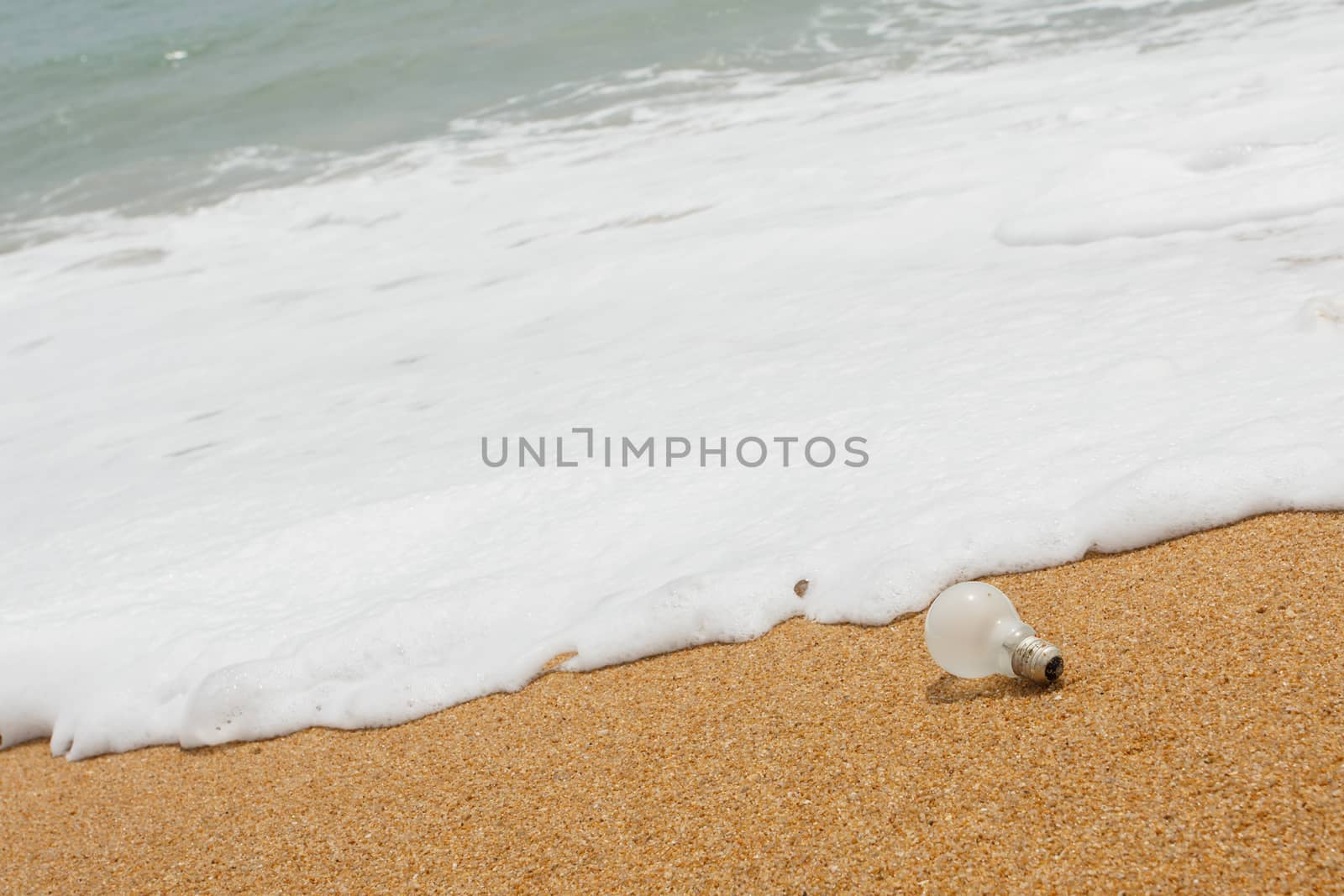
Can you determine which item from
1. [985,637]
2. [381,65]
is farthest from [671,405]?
[381,65]

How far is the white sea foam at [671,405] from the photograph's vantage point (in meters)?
2.28

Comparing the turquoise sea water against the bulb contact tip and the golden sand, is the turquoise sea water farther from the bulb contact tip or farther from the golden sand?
the bulb contact tip

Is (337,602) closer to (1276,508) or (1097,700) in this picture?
(1097,700)

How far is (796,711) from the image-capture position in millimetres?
1890

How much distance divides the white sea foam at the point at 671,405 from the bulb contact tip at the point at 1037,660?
0.25 m

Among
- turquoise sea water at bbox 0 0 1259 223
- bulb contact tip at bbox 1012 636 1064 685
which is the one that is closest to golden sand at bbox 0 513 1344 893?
bulb contact tip at bbox 1012 636 1064 685

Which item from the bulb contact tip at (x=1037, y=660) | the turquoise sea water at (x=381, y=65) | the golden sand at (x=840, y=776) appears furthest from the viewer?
the turquoise sea water at (x=381, y=65)

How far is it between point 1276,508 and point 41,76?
46.3 feet

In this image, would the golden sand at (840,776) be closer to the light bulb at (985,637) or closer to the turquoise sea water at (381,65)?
the light bulb at (985,637)

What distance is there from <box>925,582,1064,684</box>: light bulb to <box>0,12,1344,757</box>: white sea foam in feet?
0.84

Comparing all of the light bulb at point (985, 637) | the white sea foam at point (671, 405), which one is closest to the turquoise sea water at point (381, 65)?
the white sea foam at point (671, 405)

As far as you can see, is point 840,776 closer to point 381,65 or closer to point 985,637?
point 985,637

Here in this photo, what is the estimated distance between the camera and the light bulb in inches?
67.2

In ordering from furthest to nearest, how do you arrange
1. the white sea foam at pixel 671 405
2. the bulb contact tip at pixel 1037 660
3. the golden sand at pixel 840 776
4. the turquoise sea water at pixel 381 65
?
the turquoise sea water at pixel 381 65 < the white sea foam at pixel 671 405 < the bulb contact tip at pixel 1037 660 < the golden sand at pixel 840 776
